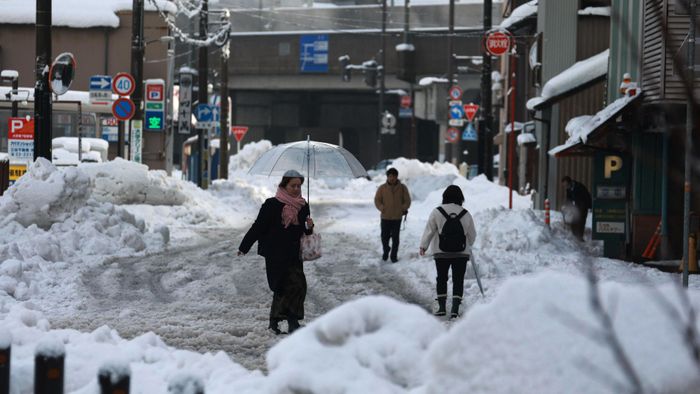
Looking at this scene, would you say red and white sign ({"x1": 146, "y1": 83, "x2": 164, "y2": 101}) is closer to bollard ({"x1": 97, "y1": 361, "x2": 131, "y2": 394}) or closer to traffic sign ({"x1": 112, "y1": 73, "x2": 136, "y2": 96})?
traffic sign ({"x1": 112, "y1": 73, "x2": 136, "y2": 96})

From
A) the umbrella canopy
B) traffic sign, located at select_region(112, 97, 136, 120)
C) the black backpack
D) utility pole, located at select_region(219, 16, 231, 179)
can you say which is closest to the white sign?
the umbrella canopy

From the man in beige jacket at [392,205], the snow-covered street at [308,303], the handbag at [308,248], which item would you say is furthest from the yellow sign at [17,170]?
the handbag at [308,248]

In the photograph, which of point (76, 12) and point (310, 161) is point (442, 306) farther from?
point (76, 12)

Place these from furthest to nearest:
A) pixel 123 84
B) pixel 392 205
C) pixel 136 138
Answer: pixel 136 138
pixel 123 84
pixel 392 205

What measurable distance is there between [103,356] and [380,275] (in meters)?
Result: 9.73

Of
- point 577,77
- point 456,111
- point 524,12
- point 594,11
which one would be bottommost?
point 456,111

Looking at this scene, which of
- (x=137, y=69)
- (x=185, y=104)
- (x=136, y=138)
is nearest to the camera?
(x=137, y=69)

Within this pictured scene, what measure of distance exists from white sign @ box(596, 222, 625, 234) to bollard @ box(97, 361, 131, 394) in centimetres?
1600

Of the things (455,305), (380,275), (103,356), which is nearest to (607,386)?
(103,356)

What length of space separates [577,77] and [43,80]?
13.9 metres

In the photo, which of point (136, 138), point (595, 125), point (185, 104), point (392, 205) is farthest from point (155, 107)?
point (595, 125)

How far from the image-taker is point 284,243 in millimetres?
10812

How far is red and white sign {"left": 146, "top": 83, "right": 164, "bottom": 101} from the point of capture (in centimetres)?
2976

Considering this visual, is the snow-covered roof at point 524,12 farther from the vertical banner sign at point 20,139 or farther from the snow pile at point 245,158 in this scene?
the snow pile at point 245,158
